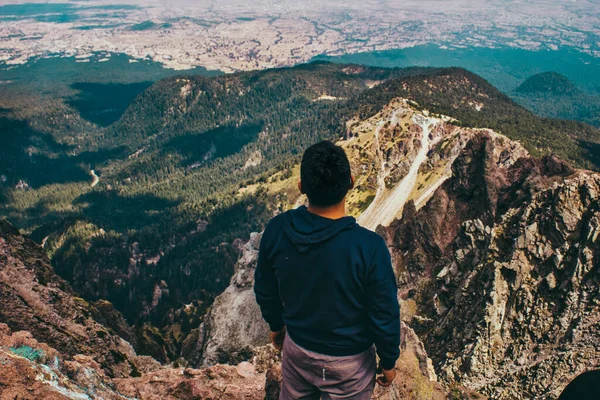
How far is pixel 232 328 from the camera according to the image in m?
59.2

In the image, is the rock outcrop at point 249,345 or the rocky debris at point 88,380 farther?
the rock outcrop at point 249,345

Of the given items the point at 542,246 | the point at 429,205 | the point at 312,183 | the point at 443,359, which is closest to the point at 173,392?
the point at 312,183

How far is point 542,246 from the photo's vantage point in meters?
32.0

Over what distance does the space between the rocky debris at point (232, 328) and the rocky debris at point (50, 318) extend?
12.9 m

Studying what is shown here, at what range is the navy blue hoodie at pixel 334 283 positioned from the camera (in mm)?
6980

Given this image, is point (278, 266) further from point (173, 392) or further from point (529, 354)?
point (529, 354)

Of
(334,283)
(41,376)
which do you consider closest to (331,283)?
(334,283)

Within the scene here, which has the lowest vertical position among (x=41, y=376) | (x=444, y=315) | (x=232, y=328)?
(x=232, y=328)

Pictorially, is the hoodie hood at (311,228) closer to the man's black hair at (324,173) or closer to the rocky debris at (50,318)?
the man's black hair at (324,173)

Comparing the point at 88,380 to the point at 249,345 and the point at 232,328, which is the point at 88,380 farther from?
the point at 232,328

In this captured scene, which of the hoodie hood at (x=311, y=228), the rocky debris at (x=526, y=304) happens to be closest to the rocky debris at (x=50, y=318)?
the hoodie hood at (x=311, y=228)

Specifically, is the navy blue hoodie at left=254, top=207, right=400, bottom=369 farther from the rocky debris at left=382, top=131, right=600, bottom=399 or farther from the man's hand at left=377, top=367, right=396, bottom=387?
the rocky debris at left=382, top=131, right=600, bottom=399

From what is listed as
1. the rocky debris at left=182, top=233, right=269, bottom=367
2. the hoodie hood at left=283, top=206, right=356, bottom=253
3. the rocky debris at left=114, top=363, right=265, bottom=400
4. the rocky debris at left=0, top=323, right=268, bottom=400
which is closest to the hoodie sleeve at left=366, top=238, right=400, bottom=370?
the hoodie hood at left=283, top=206, right=356, bottom=253

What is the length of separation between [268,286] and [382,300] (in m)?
2.48
